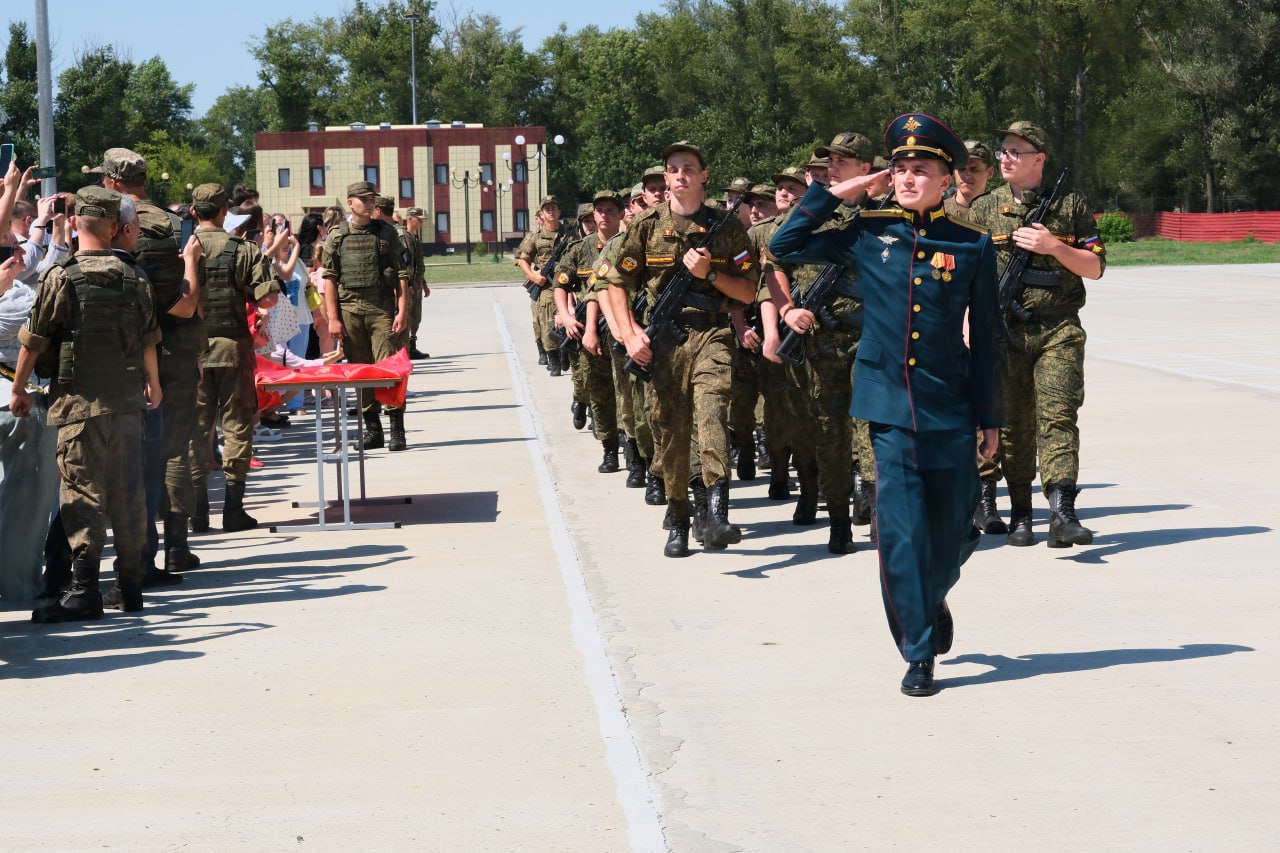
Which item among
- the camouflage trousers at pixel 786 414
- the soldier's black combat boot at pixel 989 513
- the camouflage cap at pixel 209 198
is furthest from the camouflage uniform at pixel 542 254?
the soldier's black combat boot at pixel 989 513

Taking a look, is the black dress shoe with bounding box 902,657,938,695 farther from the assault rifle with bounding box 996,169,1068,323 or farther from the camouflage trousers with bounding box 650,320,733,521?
the assault rifle with bounding box 996,169,1068,323

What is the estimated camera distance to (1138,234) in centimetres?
8800

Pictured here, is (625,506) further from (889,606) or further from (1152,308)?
(1152,308)

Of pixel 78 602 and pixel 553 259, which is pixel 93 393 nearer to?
pixel 78 602

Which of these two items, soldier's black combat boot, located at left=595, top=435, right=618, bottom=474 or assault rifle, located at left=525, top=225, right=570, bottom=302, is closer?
soldier's black combat boot, located at left=595, top=435, right=618, bottom=474

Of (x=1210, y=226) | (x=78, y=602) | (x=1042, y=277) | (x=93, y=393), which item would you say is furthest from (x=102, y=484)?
(x=1210, y=226)

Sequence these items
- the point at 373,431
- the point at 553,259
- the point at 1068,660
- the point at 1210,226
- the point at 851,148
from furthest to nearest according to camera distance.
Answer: the point at 1210,226
the point at 553,259
the point at 373,431
the point at 851,148
the point at 1068,660

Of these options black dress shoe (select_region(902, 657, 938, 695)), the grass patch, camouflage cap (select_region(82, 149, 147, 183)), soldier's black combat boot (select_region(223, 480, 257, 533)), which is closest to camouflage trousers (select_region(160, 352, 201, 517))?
camouflage cap (select_region(82, 149, 147, 183))

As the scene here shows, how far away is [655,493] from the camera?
1241 cm

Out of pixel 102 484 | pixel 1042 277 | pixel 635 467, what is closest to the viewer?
pixel 102 484

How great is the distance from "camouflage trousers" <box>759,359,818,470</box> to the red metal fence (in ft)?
222

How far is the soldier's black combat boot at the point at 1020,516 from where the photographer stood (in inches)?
402

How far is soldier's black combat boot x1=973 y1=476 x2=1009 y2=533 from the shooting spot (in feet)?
35.2

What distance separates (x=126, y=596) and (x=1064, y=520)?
4848 mm
